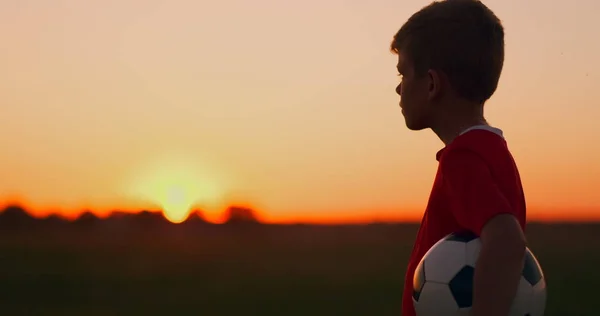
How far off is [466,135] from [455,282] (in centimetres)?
45

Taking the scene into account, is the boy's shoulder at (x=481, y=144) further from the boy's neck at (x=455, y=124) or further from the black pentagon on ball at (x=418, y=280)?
the black pentagon on ball at (x=418, y=280)

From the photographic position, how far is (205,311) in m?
11.2

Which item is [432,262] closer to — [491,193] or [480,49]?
[491,193]

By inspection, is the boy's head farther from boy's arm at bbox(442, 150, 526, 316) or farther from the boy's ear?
boy's arm at bbox(442, 150, 526, 316)

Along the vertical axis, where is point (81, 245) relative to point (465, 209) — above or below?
above

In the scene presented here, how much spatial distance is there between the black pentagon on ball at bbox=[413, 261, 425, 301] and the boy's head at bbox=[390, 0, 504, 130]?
0.45m

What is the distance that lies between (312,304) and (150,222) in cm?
3078

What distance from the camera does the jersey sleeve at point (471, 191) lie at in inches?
106

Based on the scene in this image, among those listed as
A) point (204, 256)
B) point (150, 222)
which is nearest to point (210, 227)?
point (150, 222)

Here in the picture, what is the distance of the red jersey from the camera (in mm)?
2715

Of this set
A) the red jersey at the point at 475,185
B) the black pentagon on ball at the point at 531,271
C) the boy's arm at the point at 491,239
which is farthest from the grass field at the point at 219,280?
the boy's arm at the point at 491,239

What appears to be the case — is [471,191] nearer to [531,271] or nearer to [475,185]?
[475,185]

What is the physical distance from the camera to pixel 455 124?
299 centimetres

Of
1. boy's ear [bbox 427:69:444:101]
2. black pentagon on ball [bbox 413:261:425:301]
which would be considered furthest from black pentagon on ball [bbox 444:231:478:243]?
boy's ear [bbox 427:69:444:101]
